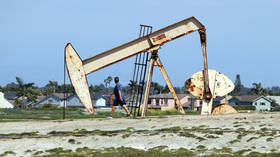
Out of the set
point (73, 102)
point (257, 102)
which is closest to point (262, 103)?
point (257, 102)

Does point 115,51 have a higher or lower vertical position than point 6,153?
higher

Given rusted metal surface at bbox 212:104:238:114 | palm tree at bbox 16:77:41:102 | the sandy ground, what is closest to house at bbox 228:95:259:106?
palm tree at bbox 16:77:41:102

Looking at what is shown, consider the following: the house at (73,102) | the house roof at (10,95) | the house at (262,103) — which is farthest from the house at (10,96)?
the house at (262,103)

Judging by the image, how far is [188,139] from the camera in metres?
16.7

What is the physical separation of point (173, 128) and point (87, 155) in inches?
174

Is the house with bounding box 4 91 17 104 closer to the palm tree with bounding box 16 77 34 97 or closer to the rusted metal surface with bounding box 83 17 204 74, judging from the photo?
the palm tree with bounding box 16 77 34 97

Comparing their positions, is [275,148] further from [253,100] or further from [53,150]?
[253,100]

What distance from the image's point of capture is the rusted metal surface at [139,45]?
24672 millimetres

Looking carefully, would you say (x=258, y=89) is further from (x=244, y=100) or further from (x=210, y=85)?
(x=210, y=85)

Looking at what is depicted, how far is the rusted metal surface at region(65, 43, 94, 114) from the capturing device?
23.8m

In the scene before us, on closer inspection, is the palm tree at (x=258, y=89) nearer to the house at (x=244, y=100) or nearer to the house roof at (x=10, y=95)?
the house at (x=244, y=100)

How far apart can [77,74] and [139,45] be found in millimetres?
3400

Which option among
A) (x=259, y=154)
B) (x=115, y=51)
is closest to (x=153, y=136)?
(x=259, y=154)

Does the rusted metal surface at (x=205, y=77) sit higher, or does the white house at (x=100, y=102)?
the white house at (x=100, y=102)
